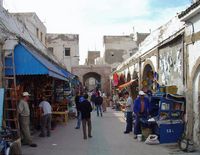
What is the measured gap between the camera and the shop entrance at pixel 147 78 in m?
18.8

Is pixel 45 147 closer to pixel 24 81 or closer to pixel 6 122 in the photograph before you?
pixel 6 122

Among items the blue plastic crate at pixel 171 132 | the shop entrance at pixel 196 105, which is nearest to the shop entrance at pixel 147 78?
the blue plastic crate at pixel 171 132

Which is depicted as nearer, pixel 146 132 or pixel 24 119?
pixel 24 119

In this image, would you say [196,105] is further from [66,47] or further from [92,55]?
[92,55]

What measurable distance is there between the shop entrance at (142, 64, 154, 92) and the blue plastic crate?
6.79 m

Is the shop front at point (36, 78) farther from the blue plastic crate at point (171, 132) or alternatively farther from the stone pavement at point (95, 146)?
the blue plastic crate at point (171, 132)

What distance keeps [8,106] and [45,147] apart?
1.65 meters

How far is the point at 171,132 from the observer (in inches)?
460

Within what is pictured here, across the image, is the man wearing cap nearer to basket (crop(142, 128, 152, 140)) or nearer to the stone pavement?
the stone pavement

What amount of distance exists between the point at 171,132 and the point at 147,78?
8.40 metres

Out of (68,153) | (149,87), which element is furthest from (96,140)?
(149,87)

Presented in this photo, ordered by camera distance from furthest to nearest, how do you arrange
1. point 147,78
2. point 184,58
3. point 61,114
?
point 147,78
point 61,114
point 184,58

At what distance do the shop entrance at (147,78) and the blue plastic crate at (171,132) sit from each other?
6794 millimetres

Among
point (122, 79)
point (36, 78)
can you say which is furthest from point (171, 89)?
point (122, 79)
